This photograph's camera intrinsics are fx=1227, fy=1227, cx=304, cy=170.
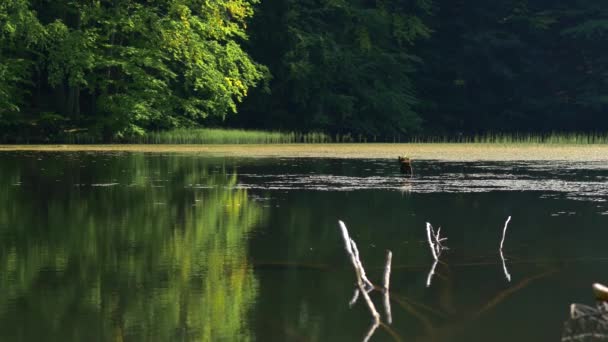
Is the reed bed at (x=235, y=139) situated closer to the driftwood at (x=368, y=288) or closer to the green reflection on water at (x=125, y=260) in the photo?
the green reflection on water at (x=125, y=260)

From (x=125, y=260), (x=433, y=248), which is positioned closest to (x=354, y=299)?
(x=433, y=248)

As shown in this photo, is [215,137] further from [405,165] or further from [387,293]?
[387,293]

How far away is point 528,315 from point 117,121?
32.3 m

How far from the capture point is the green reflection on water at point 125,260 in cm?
756

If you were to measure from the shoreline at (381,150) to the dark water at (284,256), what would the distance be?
8621 millimetres

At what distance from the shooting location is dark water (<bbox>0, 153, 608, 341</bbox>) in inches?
→ 301

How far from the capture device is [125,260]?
10.4m

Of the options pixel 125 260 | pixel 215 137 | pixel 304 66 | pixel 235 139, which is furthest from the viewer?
pixel 304 66

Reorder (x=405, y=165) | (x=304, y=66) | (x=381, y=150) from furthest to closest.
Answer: (x=304, y=66) → (x=381, y=150) → (x=405, y=165)

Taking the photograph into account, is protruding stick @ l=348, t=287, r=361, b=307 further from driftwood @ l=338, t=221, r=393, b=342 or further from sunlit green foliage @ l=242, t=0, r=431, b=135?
sunlit green foliage @ l=242, t=0, r=431, b=135

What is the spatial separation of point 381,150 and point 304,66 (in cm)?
1215

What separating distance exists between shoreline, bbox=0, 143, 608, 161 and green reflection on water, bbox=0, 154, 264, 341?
10631 millimetres

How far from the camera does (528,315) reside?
8.00 meters

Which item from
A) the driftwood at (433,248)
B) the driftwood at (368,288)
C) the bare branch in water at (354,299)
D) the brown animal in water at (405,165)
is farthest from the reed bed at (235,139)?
the driftwood at (368,288)
